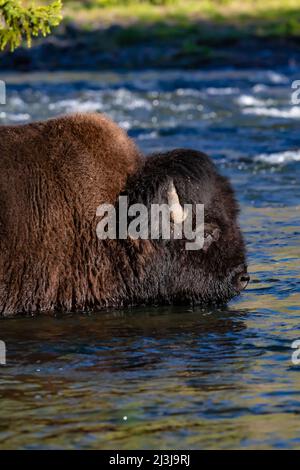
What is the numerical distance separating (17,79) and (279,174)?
15.9 metres

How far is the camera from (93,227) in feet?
28.8

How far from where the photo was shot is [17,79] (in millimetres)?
29922

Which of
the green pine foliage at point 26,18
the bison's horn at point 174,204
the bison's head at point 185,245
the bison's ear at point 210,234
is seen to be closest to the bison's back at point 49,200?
the bison's head at point 185,245

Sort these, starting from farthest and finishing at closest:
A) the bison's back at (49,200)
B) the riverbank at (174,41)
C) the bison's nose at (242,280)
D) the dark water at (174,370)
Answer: the riverbank at (174,41), the bison's nose at (242,280), the bison's back at (49,200), the dark water at (174,370)

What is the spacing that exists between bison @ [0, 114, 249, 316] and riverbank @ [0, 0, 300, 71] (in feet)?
70.2

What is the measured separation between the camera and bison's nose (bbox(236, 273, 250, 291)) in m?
9.14

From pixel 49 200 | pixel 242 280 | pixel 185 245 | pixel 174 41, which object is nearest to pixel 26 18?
pixel 49 200

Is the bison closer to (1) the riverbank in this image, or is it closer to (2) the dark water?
(2) the dark water

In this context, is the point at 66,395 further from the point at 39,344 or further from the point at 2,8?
the point at 2,8

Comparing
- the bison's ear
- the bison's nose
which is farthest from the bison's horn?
the bison's nose

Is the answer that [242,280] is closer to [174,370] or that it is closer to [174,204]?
[174,204]

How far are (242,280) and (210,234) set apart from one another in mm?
459

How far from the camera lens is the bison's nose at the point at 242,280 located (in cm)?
914

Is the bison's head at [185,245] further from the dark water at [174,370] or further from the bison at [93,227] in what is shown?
the dark water at [174,370]
